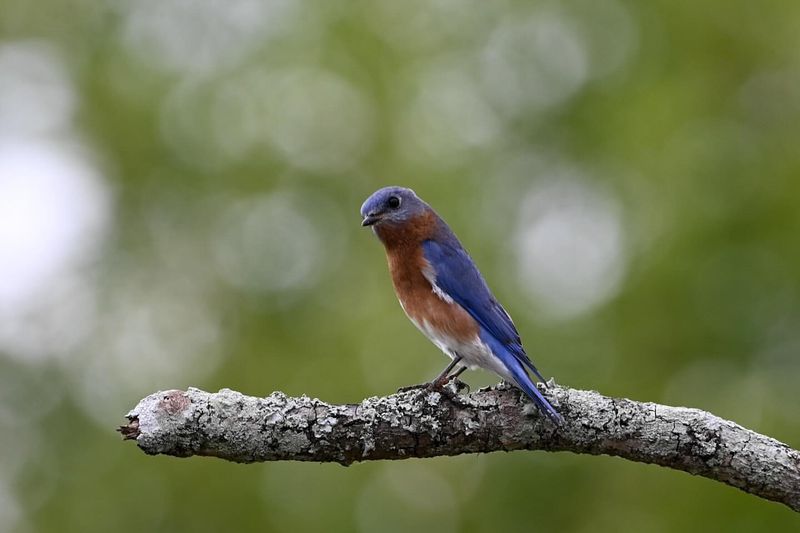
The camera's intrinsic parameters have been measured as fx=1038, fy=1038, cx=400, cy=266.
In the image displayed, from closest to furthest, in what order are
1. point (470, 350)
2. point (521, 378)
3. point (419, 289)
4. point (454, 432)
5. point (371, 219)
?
1. point (454, 432)
2. point (521, 378)
3. point (470, 350)
4. point (419, 289)
5. point (371, 219)

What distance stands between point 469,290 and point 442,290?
0.62 ft

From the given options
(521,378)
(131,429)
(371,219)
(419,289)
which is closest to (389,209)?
(371,219)

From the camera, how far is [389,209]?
7.77 m

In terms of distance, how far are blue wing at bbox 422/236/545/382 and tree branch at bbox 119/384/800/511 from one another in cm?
105

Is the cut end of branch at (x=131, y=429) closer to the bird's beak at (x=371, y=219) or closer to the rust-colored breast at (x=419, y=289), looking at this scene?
the rust-colored breast at (x=419, y=289)

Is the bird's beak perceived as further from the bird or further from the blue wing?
the blue wing

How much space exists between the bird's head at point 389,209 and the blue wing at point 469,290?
295mm

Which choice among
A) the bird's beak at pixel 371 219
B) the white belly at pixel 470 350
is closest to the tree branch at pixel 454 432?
the white belly at pixel 470 350

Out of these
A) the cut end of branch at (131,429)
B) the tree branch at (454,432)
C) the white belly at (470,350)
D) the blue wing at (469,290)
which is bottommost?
the cut end of branch at (131,429)

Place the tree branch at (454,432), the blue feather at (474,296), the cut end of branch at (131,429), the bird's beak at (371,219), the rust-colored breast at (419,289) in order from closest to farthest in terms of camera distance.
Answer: the cut end of branch at (131,429) < the tree branch at (454,432) < the blue feather at (474,296) < the rust-colored breast at (419,289) < the bird's beak at (371,219)

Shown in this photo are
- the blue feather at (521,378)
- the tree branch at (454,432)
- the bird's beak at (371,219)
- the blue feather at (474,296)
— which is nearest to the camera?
the tree branch at (454,432)

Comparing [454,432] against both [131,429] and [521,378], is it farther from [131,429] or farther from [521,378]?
[131,429]

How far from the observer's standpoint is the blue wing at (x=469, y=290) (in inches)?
271

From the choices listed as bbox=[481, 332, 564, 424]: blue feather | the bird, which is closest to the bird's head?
the bird
